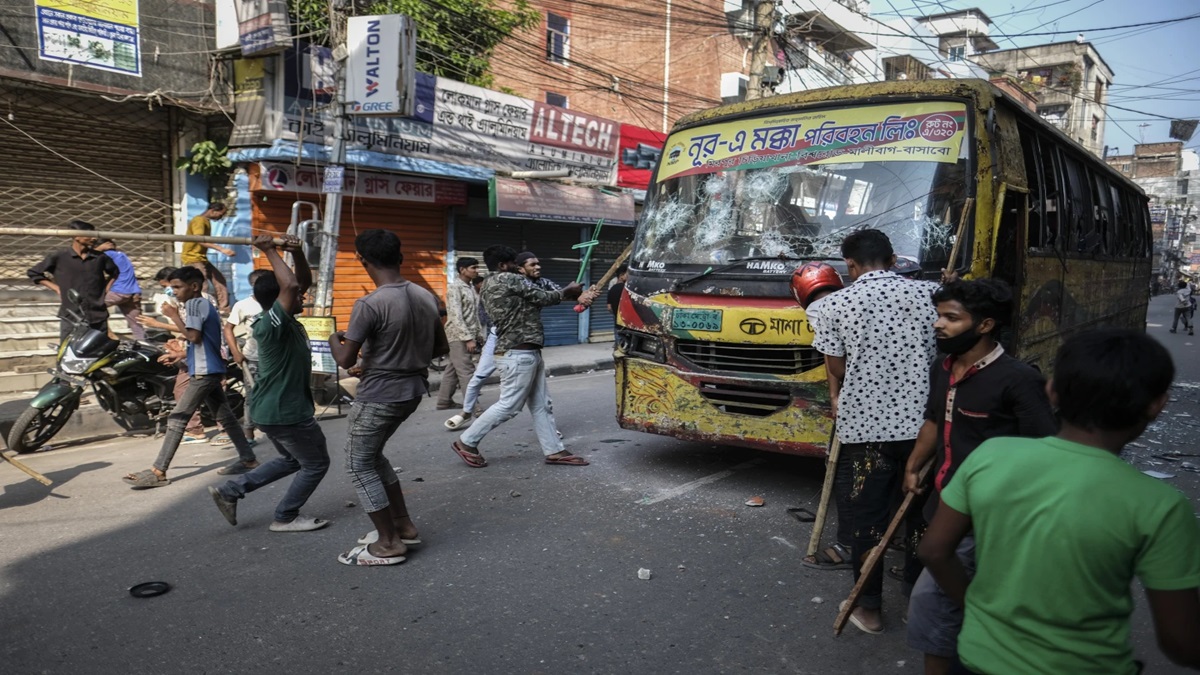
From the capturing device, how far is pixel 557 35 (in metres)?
21.9

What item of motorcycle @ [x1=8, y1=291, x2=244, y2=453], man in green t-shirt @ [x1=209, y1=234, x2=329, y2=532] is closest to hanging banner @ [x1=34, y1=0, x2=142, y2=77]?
motorcycle @ [x1=8, y1=291, x2=244, y2=453]

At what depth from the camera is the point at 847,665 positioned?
10.7 feet

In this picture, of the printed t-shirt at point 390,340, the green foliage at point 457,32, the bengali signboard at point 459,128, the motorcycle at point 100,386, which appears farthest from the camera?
the green foliage at point 457,32

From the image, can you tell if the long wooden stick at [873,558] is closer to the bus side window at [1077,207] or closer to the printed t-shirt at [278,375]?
the printed t-shirt at [278,375]

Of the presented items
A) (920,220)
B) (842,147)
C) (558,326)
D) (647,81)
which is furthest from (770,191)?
(647,81)

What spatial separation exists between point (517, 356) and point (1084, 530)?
4.81 m

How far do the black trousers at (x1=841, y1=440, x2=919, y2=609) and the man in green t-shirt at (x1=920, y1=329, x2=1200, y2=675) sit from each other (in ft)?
6.05

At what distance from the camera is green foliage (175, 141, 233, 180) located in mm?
10789

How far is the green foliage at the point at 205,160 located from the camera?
10.8 metres

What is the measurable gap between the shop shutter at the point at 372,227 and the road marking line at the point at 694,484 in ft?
24.7

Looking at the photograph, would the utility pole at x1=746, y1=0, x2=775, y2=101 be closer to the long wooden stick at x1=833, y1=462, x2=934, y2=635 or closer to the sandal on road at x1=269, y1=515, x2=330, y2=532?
the sandal on road at x1=269, y1=515, x2=330, y2=532

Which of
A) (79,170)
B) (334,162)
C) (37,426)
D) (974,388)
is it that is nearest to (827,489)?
(974,388)

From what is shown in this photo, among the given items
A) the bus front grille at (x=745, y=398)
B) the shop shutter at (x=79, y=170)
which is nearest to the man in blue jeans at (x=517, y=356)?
the bus front grille at (x=745, y=398)

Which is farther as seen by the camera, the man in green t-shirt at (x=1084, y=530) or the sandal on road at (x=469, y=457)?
the sandal on road at (x=469, y=457)
